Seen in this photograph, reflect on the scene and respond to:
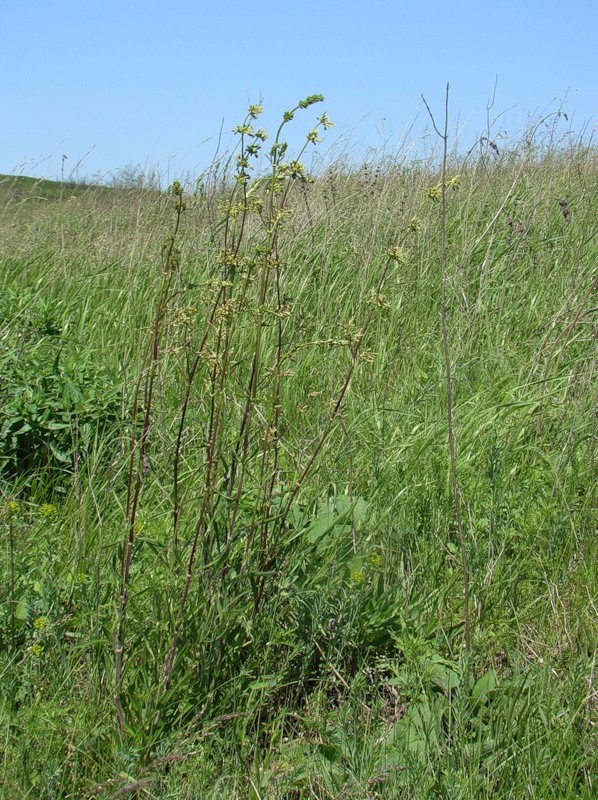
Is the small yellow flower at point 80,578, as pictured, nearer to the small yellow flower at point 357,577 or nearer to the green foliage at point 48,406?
the small yellow flower at point 357,577

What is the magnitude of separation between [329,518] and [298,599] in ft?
1.51

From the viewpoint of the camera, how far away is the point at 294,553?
211cm

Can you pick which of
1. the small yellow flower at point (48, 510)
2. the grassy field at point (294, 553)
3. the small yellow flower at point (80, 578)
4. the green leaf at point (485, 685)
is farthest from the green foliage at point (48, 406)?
the green leaf at point (485, 685)

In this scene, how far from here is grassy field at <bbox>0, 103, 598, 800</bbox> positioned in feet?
5.52

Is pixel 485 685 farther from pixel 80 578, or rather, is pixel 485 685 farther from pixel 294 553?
pixel 80 578

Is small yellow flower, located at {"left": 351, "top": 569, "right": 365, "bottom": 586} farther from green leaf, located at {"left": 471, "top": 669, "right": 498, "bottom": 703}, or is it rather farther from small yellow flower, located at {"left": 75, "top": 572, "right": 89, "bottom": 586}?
small yellow flower, located at {"left": 75, "top": 572, "right": 89, "bottom": 586}

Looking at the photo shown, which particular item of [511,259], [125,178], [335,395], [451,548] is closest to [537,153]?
[511,259]

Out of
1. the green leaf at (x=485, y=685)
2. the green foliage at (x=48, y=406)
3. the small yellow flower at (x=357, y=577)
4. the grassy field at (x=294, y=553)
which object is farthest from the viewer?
the green foliage at (x=48, y=406)

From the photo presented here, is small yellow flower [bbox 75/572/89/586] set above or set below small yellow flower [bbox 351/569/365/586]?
below

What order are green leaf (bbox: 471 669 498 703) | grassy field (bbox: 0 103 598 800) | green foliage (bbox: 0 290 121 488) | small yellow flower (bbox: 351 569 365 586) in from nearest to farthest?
grassy field (bbox: 0 103 598 800)
green leaf (bbox: 471 669 498 703)
small yellow flower (bbox: 351 569 365 586)
green foliage (bbox: 0 290 121 488)

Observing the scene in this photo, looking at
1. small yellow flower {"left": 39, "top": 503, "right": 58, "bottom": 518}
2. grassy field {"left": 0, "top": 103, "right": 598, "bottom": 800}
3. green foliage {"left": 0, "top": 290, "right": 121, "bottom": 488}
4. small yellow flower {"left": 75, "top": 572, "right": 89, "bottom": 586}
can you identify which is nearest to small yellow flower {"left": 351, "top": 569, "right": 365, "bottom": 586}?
grassy field {"left": 0, "top": 103, "right": 598, "bottom": 800}

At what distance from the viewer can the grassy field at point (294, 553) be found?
5.52ft

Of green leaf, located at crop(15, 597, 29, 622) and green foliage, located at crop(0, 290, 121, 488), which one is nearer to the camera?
green leaf, located at crop(15, 597, 29, 622)

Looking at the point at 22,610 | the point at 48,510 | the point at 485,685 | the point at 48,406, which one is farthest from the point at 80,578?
the point at 48,406
